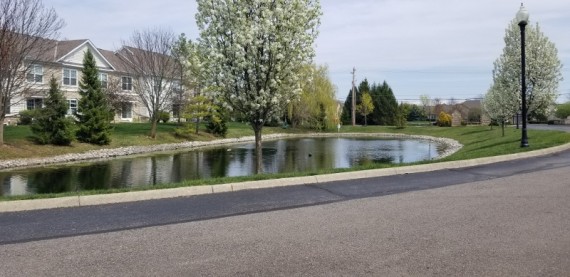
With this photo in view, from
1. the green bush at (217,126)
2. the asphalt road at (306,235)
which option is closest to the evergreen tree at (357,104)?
the green bush at (217,126)

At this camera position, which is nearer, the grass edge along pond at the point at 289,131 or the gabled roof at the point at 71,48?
the grass edge along pond at the point at 289,131

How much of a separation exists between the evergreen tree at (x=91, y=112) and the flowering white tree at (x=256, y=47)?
22.3 metres

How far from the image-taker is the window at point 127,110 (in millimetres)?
49994

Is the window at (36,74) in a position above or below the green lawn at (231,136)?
above

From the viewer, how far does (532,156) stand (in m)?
15.1

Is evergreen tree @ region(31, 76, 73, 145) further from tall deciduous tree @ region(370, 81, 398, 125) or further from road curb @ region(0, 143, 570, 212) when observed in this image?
tall deciduous tree @ region(370, 81, 398, 125)

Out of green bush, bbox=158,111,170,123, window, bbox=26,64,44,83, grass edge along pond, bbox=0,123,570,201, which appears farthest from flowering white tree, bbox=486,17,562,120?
green bush, bbox=158,111,170,123

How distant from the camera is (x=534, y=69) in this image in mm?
25016

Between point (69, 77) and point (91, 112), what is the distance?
14.4 m

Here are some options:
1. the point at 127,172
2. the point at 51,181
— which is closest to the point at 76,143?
the point at 127,172

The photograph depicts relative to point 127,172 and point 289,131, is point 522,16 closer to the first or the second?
point 127,172

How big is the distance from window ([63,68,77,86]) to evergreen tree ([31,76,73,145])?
15935mm

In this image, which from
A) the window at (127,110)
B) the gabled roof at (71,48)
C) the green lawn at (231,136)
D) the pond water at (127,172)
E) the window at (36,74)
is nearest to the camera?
the pond water at (127,172)

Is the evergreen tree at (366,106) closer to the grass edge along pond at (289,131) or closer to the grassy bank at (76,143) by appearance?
the grass edge along pond at (289,131)
